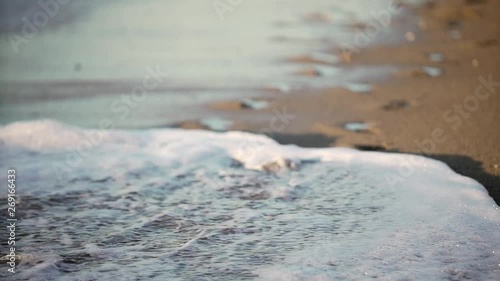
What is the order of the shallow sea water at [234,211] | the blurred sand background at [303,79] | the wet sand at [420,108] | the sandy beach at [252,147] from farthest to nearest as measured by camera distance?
1. the blurred sand background at [303,79]
2. the wet sand at [420,108]
3. the sandy beach at [252,147]
4. the shallow sea water at [234,211]

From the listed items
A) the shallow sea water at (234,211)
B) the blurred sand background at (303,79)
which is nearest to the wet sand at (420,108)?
the blurred sand background at (303,79)

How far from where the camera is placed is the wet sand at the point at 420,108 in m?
3.59

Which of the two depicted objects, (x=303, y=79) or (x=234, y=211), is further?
(x=303, y=79)

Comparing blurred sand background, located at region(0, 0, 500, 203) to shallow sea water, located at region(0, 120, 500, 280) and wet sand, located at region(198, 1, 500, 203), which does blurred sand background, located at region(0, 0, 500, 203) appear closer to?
wet sand, located at region(198, 1, 500, 203)

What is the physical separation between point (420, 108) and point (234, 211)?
1.77 m

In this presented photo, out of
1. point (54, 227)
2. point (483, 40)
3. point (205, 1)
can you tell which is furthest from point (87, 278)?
point (205, 1)

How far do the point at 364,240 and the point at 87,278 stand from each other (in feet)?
3.19

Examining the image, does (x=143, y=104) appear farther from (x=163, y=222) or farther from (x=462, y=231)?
(x=462, y=231)

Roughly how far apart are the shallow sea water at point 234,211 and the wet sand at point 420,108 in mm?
168

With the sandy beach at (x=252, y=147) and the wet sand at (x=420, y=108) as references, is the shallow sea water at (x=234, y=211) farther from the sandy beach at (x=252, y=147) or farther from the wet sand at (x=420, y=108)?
the wet sand at (x=420, y=108)

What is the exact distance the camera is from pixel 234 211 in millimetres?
2877

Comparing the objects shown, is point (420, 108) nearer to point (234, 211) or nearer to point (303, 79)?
point (303, 79)

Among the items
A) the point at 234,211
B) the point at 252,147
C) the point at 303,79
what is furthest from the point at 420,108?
the point at 234,211

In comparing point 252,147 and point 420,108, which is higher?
point 252,147
